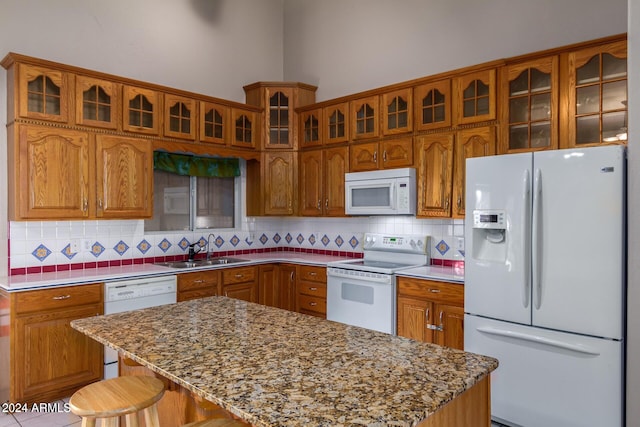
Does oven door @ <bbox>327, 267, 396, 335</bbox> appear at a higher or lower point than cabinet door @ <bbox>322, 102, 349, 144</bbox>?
lower

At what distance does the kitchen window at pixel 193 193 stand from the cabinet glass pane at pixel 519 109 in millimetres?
2934

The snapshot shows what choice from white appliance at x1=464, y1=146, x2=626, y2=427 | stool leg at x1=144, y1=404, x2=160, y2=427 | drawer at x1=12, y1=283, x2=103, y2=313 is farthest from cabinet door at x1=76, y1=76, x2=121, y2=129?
white appliance at x1=464, y1=146, x2=626, y2=427

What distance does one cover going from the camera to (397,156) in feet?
13.2

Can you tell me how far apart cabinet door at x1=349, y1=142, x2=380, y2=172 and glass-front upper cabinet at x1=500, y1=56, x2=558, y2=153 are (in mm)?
1177

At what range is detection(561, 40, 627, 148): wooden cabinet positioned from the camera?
112 inches

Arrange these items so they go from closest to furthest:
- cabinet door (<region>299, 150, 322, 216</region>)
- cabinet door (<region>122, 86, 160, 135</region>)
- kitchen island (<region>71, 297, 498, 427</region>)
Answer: kitchen island (<region>71, 297, 498, 427</region>) → cabinet door (<region>122, 86, 160, 135</region>) → cabinet door (<region>299, 150, 322, 216</region>)

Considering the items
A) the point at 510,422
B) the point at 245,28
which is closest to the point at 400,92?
the point at 245,28

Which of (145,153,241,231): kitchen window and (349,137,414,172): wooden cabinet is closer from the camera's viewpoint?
(349,137,414,172): wooden cabinet

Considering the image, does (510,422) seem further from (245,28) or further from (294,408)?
(245,28)

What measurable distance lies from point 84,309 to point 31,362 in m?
0.46

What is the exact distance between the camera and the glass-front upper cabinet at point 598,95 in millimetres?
2848

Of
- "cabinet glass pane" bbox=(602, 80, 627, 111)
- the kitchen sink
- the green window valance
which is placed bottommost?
the kitchen sink

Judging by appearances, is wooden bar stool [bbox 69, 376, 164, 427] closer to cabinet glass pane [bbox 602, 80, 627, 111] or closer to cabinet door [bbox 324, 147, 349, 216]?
cabinet door [bbox 324, 147, 349, 216]

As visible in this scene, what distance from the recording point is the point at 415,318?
3555 mm
